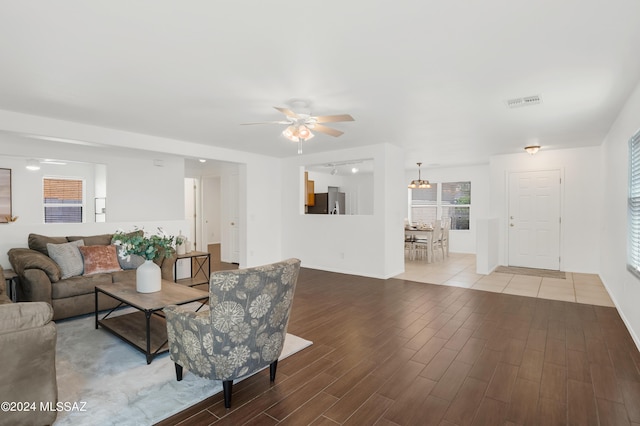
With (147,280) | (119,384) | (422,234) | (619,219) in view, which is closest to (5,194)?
(147,280)

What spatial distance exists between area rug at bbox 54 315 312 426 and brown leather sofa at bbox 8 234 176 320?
2.14ft

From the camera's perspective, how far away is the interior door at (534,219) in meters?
6.71

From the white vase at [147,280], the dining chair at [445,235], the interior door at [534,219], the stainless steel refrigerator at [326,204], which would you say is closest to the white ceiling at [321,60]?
the white vase at [147,280]

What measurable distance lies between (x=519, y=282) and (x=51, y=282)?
6771 millimetres

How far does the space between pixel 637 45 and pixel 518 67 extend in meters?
0.74

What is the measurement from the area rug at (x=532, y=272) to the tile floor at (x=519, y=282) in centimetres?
16

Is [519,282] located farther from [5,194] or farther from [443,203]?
[5,194]

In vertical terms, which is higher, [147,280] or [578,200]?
[578,200]

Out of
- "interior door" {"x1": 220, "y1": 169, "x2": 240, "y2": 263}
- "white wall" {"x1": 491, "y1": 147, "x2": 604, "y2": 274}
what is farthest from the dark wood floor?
"interior door" {"x1": 220, "y1": 169, "x2": 240, "y2": 263}

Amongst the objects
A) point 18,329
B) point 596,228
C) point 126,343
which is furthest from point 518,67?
point 596,228

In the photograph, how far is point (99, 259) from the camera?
4.32m

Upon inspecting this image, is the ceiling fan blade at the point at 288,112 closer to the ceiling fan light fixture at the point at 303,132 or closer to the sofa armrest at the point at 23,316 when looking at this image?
the ceiling fan light fixture at the point at 303,132

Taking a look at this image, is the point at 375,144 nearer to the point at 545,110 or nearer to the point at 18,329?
the point at 545,110

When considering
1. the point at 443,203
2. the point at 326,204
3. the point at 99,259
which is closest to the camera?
the point at 99,259
